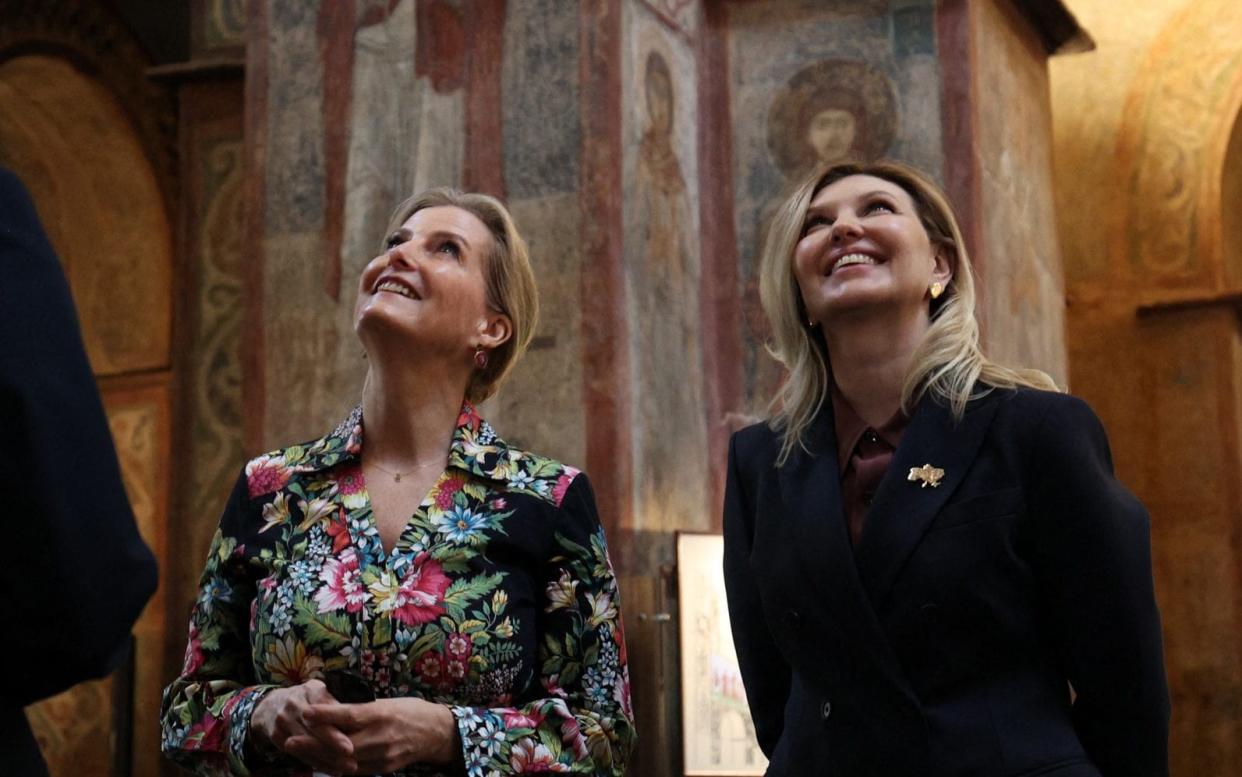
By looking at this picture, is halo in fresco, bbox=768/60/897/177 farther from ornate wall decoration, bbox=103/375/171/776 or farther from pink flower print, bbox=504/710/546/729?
pink flower print, bbox=504/710/546/729

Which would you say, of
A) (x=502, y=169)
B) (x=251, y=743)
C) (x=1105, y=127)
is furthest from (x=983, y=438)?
(x=1105, y=127)

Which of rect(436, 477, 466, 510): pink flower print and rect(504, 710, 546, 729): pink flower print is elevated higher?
rect(436, 477, 466, 510): pink flower print

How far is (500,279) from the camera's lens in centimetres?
368

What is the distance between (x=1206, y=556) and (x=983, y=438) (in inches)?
375

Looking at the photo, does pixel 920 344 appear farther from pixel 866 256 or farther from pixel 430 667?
pixel 430 667

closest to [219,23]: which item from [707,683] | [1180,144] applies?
[707,683]

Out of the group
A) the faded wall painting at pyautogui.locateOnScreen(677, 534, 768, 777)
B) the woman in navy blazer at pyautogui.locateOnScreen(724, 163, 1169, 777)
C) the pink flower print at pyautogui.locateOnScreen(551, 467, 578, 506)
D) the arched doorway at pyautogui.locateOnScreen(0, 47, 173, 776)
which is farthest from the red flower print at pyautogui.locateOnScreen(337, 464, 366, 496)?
the arched doorway at pyautogui.locateOnScreen(0, 47, 173, 776)

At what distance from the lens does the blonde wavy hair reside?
314cm

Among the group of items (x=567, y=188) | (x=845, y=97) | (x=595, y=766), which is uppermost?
(x=845, y=97)

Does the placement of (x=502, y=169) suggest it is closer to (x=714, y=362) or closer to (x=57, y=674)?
(x=714, y=362)

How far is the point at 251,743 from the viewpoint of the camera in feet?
10.2

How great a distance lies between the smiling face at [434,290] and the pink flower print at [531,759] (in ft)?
2.72

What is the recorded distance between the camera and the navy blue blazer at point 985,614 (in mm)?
2883

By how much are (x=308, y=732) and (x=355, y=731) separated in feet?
0.26
